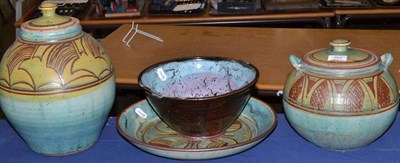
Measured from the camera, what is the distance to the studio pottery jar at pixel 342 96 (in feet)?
3.44

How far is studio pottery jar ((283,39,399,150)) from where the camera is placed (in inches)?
41.3

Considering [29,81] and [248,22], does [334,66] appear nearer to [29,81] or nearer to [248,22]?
[29,81]

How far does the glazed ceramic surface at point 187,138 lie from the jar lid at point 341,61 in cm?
14

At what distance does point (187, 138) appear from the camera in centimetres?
117

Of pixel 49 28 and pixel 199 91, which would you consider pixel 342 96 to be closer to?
pixel 199 91

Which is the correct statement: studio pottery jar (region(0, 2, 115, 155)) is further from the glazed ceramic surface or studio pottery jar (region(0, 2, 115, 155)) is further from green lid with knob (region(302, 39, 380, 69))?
green lid with knob (region(302, 39, 380, 69))

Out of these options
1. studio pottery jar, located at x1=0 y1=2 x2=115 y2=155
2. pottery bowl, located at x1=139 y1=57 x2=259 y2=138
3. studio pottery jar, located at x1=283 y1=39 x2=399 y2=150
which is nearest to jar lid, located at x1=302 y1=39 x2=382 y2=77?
studio pottery jar, located at x1=283 y1=39 x2=399 y2=150

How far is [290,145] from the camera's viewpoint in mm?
1173

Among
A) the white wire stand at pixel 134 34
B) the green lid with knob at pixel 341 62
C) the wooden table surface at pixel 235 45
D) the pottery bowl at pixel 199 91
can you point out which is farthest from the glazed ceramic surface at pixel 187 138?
the white wire stand at pixel 134 34

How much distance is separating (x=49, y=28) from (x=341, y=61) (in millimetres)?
507

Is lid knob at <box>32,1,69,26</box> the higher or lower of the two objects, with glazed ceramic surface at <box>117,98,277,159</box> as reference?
higher

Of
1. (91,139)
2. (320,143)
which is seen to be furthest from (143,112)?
(320,143)

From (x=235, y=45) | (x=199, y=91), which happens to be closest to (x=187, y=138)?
(x=199, y=91)

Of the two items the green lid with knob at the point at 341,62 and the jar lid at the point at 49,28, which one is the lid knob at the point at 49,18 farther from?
the green lid with knob at the point at 341,62
